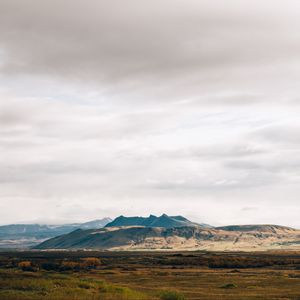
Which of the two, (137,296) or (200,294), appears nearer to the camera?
(137,296)

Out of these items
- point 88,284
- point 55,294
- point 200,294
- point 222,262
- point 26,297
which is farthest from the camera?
point 222,262

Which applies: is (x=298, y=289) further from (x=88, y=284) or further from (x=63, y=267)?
(x=63, y=267)

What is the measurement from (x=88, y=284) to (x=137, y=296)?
7.45 meters

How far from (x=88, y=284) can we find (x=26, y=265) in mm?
81406

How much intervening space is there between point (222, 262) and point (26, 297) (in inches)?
4228

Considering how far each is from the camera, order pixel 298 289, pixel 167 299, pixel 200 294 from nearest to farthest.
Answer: pixel 167 299 → pixel 200 294 → pixel 298 289

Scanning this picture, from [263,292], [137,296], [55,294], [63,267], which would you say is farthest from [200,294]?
[63,267]

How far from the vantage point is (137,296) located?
178ft

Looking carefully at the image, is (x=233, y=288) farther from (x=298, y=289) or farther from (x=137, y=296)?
(x=137, y=296)

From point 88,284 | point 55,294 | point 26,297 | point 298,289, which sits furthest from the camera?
point 298,289

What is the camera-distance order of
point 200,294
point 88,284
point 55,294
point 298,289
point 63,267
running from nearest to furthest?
point 55,294
point 88,284
point 200,294
point 298,289
point 63,267

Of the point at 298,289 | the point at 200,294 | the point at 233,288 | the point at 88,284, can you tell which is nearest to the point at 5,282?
the point at 88,284

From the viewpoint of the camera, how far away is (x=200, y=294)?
64.3 metres

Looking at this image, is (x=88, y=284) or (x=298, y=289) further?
(x=298, y=289)
